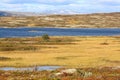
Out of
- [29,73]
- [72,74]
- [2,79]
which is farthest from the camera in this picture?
[29,73]

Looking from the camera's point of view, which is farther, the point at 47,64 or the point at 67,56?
the point at 67,56

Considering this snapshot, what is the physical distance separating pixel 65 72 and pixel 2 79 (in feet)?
19.0

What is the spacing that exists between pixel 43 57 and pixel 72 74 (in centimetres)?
2533

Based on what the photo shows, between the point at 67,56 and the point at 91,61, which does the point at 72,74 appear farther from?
the point at 67,56

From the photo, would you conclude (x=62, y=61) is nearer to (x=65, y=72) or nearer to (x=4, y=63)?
(x=4, y=63)

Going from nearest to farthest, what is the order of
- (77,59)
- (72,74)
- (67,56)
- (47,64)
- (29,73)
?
(72,74), (29,73), (47,64), (77,59), (67,56)

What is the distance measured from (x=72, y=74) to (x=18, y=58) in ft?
79.1

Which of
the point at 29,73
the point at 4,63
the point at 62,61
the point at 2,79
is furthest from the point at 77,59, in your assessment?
the point at 2,79

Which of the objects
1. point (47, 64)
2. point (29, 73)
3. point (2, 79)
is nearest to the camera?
point (2, 79)

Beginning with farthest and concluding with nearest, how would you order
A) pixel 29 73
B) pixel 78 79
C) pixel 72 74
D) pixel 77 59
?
pixel 77 59, pixel 29 73, pixel 72 74, pixel 78 79

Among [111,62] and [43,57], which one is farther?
[43,57]

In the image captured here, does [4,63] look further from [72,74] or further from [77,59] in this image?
[72,74]

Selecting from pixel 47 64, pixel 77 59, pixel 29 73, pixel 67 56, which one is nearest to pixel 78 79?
pixel 29 73

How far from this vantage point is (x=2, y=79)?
31.3m
